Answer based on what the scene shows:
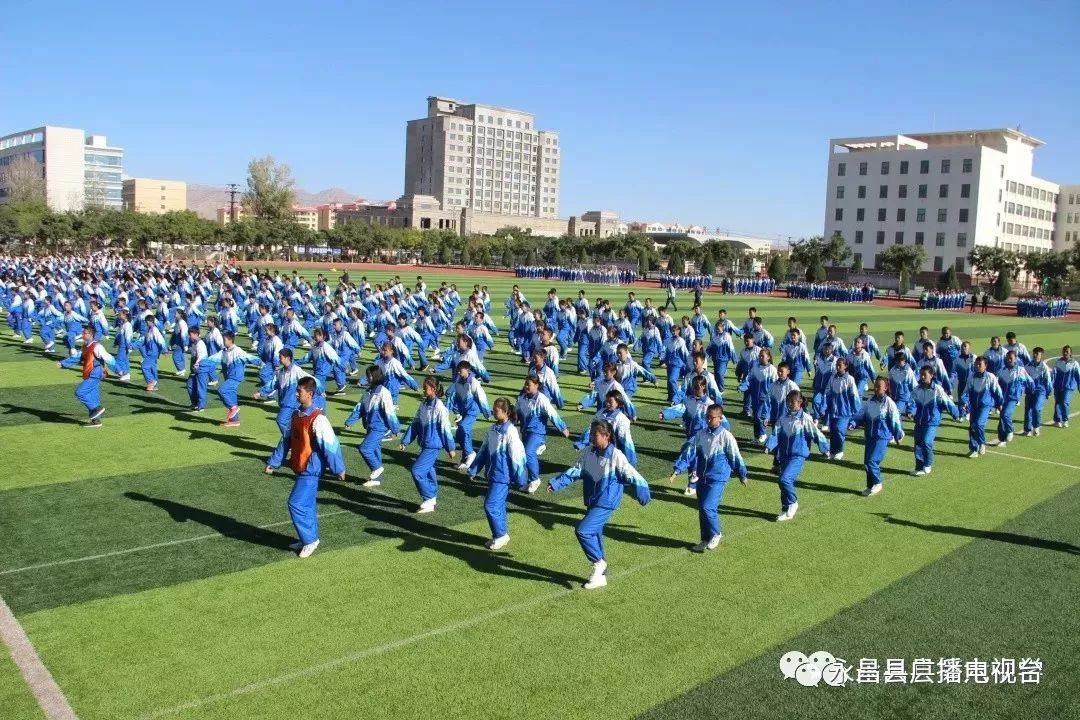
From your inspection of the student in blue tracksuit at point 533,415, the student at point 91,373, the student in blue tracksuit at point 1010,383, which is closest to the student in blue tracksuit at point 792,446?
the student in blue tracksuit at point 533,415

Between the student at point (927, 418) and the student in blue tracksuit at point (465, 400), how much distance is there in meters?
7.00

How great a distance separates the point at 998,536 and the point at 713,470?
3.92 meters

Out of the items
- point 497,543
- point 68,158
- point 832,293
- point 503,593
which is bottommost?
point 503,593

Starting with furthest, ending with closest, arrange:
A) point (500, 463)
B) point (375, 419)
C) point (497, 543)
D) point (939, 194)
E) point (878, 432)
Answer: point (939, 194), point (878, 432), point (375, 419), point (497, 543), point (500, 463)

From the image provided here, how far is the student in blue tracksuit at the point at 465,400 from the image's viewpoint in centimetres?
1220

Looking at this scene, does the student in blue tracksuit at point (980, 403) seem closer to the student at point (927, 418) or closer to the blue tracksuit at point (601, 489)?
the student at point (927, 418)

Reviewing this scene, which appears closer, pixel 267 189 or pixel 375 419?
pixel 375 419

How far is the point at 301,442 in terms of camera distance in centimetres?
922

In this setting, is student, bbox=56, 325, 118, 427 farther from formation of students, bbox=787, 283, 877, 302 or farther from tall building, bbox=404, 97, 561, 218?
tall building, bbox=404, 97, 561, 218

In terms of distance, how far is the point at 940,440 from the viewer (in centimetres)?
1673

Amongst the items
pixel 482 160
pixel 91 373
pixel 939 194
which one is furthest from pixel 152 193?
pixel 91 373

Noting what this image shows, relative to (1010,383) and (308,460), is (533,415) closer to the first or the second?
(308,460)

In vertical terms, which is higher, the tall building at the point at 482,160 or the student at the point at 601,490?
the tall building at the point at 482,160

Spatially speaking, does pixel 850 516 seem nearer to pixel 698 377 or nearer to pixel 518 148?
pixel 698 377
